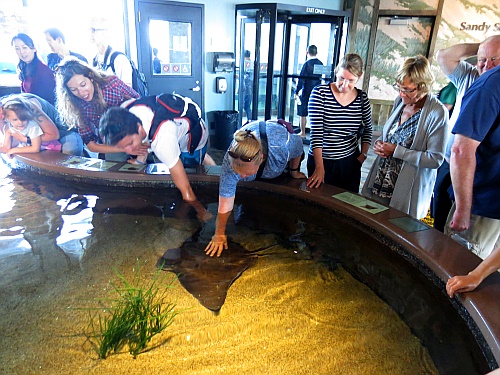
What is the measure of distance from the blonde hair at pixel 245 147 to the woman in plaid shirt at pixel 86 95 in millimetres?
1315

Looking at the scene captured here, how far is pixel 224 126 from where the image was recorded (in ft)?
19.7

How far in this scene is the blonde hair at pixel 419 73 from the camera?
81.4 inches

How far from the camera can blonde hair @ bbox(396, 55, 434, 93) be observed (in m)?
2.07

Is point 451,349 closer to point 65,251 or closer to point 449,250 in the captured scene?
point 449,250

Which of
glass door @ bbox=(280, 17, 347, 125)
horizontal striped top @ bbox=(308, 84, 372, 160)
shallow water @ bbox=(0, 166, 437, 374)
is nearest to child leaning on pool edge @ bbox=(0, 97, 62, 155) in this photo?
shallow water @ bbox=(0, 166, 437, 374)

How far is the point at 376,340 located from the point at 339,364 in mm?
240

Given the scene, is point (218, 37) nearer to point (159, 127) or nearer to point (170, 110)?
point (170, 110)

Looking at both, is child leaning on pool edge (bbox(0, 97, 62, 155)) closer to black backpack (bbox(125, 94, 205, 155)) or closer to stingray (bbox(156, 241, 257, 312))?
black backpack (bbox(125, 94, 205, 155))

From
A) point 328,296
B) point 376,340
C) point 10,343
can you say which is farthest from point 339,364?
point 10,343

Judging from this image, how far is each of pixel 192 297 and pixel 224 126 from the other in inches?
171

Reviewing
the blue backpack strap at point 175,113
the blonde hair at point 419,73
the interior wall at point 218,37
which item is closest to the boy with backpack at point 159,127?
the blue backpack strap at point 175,113

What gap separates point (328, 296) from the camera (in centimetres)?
199

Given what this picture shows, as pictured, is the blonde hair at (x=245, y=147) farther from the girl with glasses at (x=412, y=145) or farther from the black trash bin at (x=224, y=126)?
the black trash bin at (x=224, y=126)

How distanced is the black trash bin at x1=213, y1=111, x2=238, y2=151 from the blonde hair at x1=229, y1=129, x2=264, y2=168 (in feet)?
13.2
